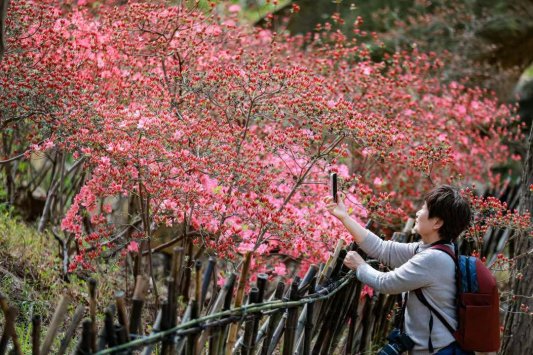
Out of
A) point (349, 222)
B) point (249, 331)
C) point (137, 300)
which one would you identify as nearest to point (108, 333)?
point (137, 300)

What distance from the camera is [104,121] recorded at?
12.5 feet

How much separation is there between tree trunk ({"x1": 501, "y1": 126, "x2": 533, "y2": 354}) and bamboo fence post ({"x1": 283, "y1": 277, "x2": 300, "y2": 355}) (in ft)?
6.41

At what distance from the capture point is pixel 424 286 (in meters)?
→ 2.99

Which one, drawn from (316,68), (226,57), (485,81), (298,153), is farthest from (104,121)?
(485,81)

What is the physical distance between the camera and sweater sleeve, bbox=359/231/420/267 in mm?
3268

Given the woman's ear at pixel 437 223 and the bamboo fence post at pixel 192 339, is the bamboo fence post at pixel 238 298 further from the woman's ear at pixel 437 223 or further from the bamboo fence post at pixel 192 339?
the woman's ear at pixel 437 223

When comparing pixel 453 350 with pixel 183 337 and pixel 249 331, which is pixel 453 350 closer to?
pixel 249 331

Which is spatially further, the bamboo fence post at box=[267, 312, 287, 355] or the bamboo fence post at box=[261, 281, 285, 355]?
the bamboo fence post at box=[267, 312, 287, 355]

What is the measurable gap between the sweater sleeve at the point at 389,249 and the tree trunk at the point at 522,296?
1381 mm

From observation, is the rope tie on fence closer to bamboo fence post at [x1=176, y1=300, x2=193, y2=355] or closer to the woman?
bamboo fence post at [x1=176, y1=300, x2=193, y2=355]

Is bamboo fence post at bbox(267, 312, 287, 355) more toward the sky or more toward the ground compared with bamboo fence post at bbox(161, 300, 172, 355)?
more toward the ground

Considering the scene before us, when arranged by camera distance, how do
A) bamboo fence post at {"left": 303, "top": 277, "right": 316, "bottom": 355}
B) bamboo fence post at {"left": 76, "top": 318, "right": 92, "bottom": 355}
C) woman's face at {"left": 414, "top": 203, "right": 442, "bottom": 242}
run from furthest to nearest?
bamboo fence post at {"left": 303, "top": 277, "right": 316, "bottom": 355}
woman's face at {"left": 414, "top": 203, "right": 442, "bottom": 242}
bamboo fence post at {"left": 76, "top": 318, "right": 92, "bottom": 355}

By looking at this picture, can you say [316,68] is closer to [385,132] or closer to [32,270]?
[385,132]

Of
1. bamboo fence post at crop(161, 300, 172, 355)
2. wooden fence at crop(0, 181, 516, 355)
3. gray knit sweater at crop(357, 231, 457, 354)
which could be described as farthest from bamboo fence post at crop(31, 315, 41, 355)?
gray knit sweater at crop(357, 231, 457, 354)
